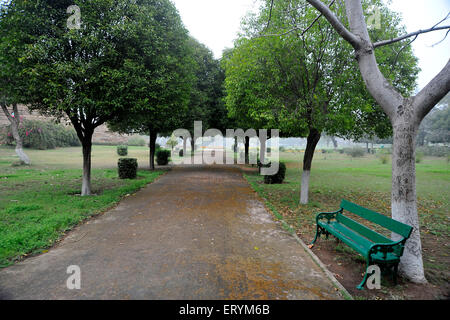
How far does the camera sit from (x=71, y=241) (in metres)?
4.73

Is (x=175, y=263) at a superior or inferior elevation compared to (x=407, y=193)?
inferior

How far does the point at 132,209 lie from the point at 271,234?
4.13 m

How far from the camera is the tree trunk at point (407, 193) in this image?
351cm

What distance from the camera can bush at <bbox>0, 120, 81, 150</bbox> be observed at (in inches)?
1203

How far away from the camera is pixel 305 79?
297 inches

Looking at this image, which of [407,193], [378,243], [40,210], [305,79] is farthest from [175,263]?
[305,79]

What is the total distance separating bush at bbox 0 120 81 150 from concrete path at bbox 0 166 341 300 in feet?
103

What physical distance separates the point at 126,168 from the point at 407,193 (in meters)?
11.8

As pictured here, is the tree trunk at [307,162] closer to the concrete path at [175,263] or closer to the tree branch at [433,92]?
the concrete path at [175,263]

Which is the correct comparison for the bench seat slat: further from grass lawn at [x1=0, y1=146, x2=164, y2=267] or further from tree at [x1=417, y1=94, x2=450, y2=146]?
tree at [x1=417, y1=94, x2=450, y2=146]

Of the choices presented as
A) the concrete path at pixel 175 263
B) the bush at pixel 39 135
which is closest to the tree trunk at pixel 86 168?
the concrete path at pixel 175 263

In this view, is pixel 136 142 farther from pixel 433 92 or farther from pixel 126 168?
pixel 433 92
